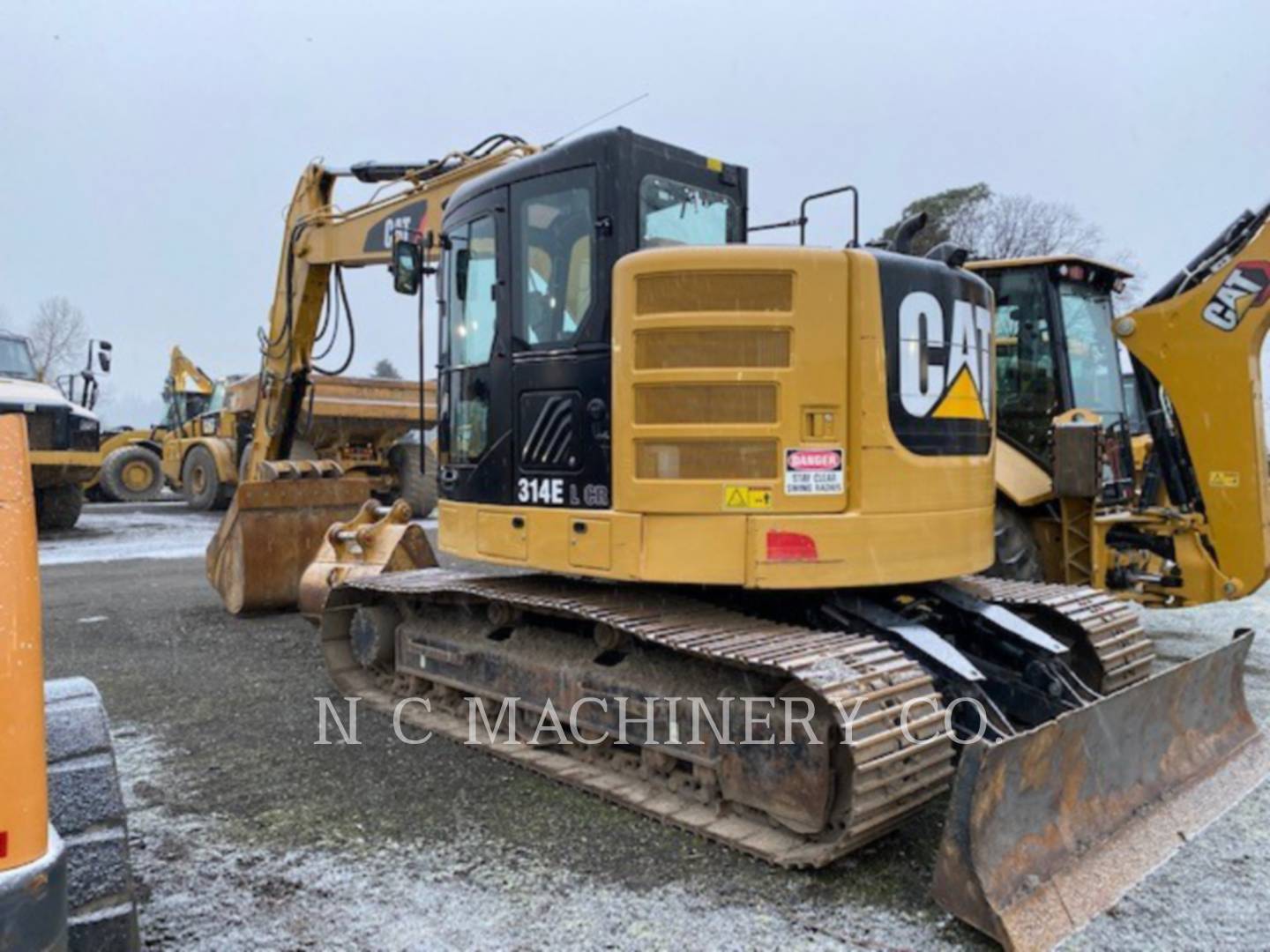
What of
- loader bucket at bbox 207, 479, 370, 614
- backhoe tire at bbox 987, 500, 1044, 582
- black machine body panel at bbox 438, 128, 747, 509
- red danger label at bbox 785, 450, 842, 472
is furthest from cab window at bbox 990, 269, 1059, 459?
loader bucket at bbox 207, 479, 370, 614

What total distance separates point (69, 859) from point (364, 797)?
181 centimetres

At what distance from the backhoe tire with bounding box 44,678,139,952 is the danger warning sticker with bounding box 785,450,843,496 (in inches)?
92.2

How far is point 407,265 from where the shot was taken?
493cm

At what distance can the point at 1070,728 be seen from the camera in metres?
3.14

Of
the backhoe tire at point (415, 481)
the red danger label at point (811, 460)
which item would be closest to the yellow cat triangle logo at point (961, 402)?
the red danger label at point (811, 460)

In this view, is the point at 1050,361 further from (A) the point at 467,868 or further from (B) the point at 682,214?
(A) the point at 467,868

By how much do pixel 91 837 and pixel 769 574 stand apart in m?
2.28

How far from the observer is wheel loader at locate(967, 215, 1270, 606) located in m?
5.73

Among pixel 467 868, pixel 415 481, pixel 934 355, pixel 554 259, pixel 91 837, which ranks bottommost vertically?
pixel 467 868

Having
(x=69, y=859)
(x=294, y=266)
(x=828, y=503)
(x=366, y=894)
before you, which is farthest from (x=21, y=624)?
(x=294, y=266)

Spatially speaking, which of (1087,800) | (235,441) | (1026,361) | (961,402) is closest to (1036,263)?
(1026,361)

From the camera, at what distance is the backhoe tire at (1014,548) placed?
20.8 ft

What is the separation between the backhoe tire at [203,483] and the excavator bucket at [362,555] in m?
11.3

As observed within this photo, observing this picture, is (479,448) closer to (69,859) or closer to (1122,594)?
(69,859)
